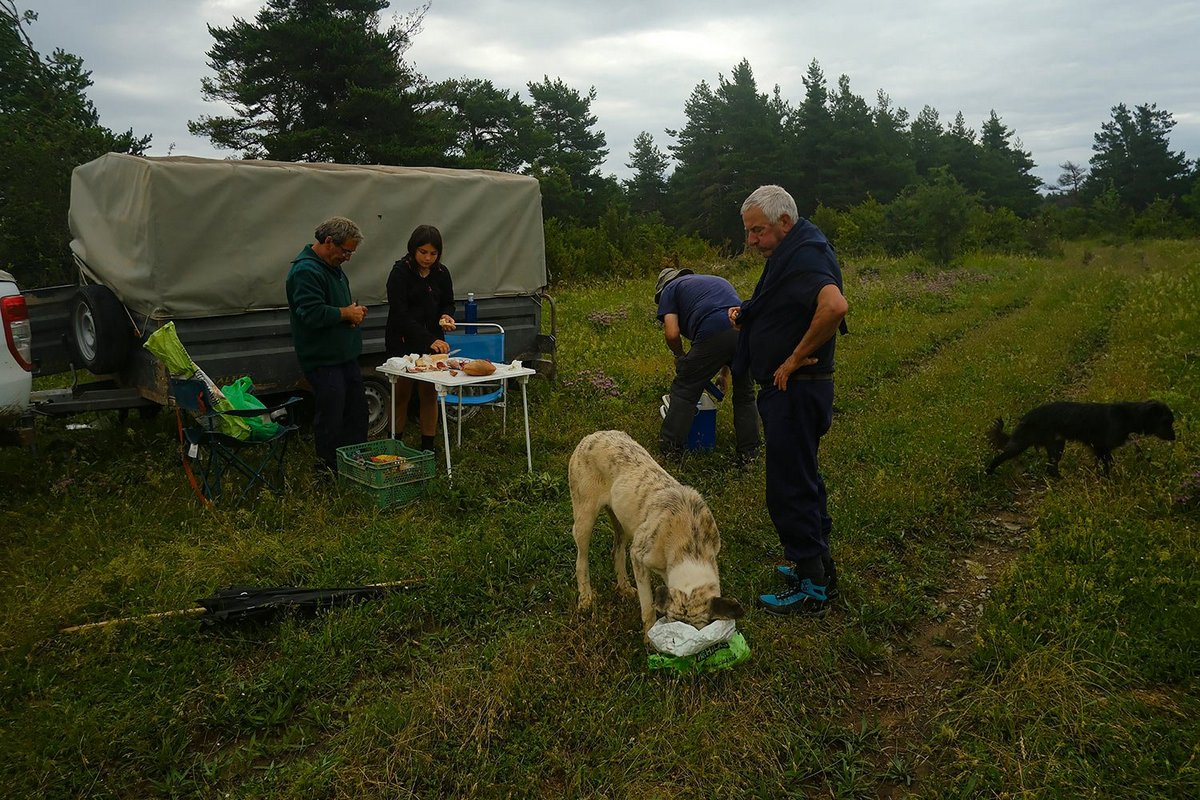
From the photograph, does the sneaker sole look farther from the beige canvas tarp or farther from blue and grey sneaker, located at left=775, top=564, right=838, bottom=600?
the beige canvas tarp

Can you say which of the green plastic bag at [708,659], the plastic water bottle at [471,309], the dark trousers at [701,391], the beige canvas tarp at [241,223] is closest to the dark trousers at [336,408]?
the beige canvas tarp at [241,223]

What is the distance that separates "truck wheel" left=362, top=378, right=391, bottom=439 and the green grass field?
1181mm

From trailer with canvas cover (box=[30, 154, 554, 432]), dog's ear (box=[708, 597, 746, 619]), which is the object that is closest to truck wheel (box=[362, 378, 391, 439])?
trailer with canvas cover (box=[30, 154, 554, 432])

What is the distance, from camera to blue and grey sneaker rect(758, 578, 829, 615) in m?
4.18

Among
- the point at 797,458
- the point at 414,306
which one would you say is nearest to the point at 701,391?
the point at 797,458

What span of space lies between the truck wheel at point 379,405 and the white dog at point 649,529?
13.1ft

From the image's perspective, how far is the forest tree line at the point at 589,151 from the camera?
22.6m

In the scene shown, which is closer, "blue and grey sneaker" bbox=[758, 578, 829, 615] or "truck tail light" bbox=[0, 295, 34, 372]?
"blue and grey sneaker" bbox=[758, 578, 829, 615]

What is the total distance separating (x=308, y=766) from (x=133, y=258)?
5508 millimetres

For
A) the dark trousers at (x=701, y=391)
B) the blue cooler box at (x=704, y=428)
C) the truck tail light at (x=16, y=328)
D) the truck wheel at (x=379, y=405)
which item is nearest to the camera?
the truck tail light at (x=16, y=328)

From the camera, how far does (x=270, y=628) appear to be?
4145 millimetres

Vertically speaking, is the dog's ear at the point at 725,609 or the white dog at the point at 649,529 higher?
the white dog at the point at 649,529

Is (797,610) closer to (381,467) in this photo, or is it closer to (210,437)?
(381,467)

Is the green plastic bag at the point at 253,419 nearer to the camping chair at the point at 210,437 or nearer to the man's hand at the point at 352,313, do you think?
the camping chair at the point at 210,437
